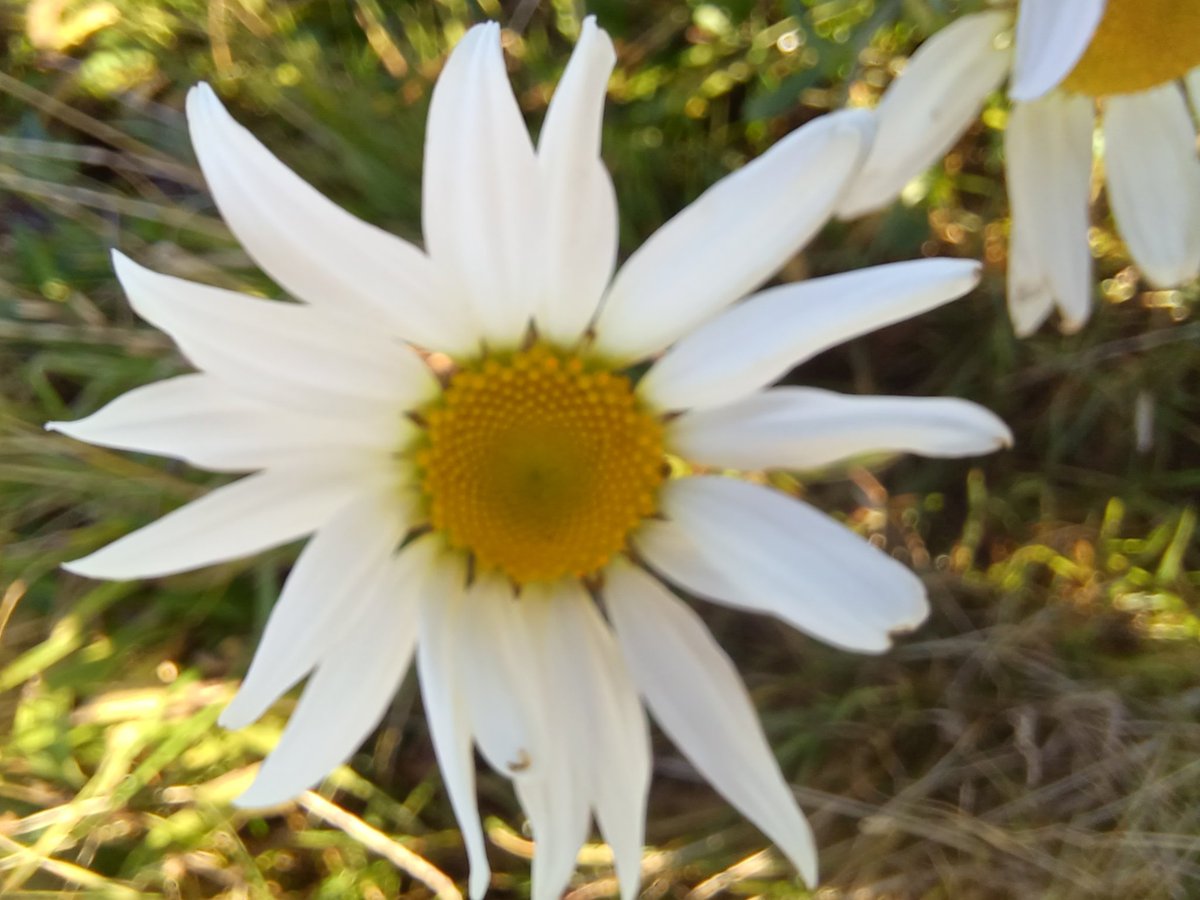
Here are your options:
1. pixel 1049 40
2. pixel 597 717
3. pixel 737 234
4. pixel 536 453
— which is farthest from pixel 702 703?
pixel 1049 40

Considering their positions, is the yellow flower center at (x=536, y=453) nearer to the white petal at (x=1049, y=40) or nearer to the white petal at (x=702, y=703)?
the white petal at (x=702, y=703)

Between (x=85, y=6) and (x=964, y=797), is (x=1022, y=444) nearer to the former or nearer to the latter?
(x=964, y=797)

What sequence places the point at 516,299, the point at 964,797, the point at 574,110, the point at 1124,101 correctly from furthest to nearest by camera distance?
the point at 964,797
the point at 1124,101
the point at 516,299
the point at 574,110

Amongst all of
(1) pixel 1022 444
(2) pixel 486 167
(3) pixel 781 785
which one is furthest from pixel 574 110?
(1) pixel 1022 444

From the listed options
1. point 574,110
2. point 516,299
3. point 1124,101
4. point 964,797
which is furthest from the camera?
point 964,797

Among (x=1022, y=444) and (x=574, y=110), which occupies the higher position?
(x=574, y=110)

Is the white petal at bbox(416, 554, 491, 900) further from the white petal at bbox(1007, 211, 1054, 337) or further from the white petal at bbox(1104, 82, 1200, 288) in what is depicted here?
the white petal at bbox(1104, 82, 1200, 288)

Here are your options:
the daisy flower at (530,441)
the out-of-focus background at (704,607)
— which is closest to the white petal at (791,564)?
the daisy flower at (530,441)

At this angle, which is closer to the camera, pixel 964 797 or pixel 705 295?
pixel 705 295
